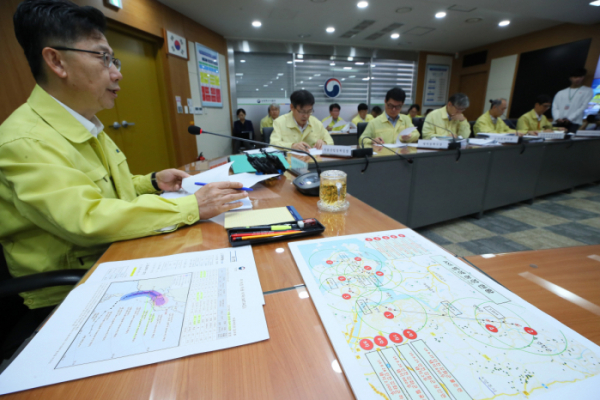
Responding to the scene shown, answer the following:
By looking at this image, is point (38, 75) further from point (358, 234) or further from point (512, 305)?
point (512, 305)

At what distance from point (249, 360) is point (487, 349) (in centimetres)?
35

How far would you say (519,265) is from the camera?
0.59 meters

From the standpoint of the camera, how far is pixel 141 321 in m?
0.44

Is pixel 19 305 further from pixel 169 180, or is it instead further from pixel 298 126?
pixel 298 126

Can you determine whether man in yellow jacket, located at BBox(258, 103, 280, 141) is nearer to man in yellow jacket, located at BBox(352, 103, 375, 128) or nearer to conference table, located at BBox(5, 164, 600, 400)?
man in yellow jacket, located at BBox(352, 103, 375, 128)

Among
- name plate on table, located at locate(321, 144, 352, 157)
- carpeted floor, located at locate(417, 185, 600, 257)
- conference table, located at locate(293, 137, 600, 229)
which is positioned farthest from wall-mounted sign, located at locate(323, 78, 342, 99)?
name plate on table, located at locate(321, 144, 352, 157)

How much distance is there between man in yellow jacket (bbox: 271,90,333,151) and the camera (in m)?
2.73

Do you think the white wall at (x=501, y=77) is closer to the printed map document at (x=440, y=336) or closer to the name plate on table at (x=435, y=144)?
the name plate on table at (x=435, y=144)

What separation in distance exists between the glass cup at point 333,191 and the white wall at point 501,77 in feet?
24.4

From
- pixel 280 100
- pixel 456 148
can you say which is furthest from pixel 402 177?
pixel 280 100

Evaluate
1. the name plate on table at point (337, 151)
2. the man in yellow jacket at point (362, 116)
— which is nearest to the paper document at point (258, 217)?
the name plate on table at point (337, 151)

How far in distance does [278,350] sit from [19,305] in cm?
92

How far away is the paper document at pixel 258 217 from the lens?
804 millimetres

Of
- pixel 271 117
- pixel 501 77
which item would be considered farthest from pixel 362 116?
pixel 501 77
